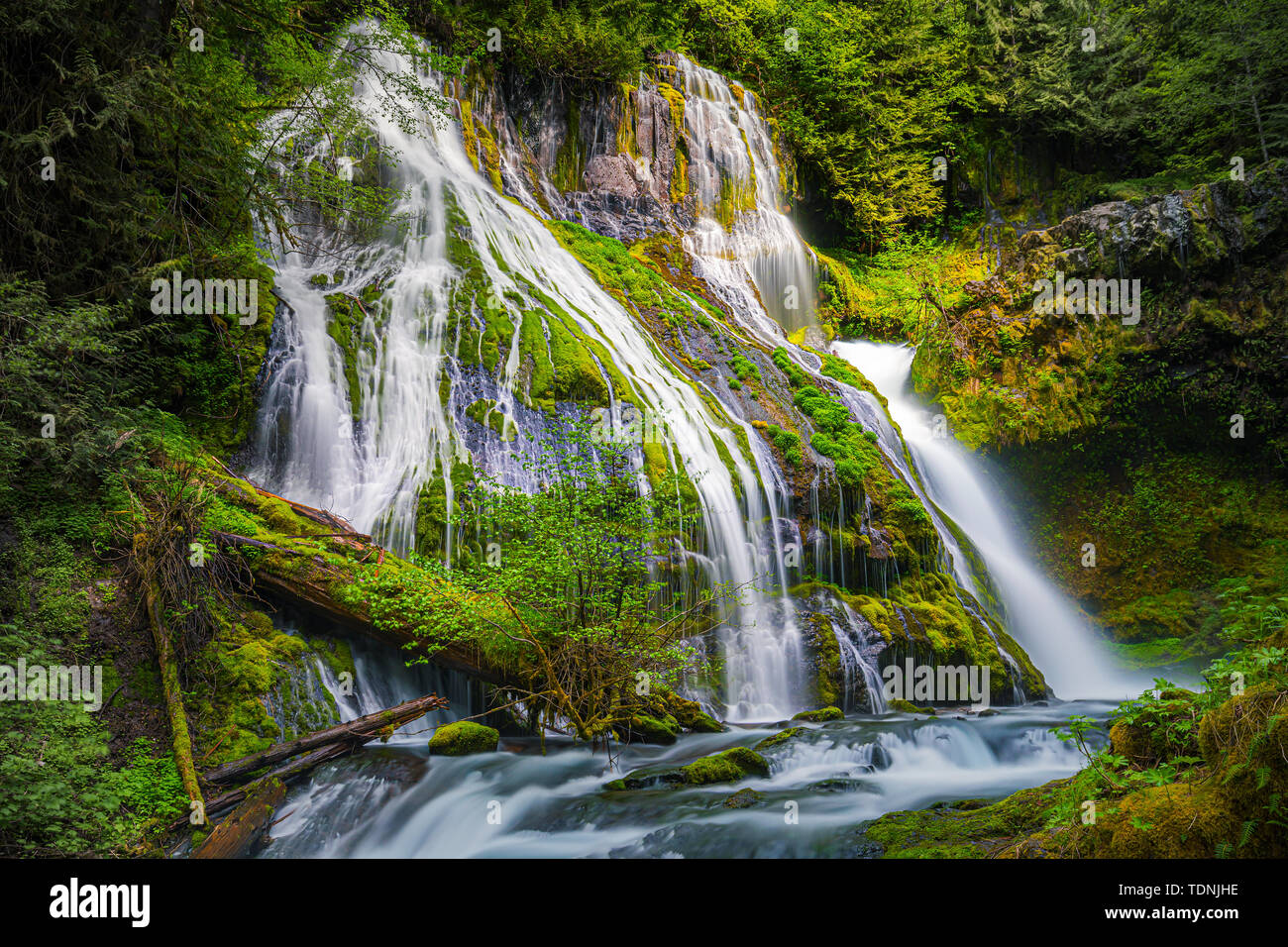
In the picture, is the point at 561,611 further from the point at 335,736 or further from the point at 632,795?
the point at 335,736

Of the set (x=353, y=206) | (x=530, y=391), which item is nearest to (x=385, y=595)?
(x=530, y=391)

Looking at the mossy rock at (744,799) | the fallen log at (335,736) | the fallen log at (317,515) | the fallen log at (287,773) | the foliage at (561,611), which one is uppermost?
the fallen log at (317,515)

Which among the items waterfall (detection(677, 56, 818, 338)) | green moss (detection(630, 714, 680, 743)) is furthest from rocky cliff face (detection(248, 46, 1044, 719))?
waterfall (detection(677, 56, 818, 338))

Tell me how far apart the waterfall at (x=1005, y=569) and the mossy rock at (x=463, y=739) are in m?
8.03

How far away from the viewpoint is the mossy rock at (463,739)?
637 cm

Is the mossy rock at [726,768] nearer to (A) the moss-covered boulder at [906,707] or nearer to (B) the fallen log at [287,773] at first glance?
(B) the fallen log at [287,773]

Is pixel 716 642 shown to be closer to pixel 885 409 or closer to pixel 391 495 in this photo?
pixel 391 495

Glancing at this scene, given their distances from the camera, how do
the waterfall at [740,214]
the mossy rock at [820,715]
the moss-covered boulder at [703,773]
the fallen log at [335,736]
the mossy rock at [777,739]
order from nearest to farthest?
the fallen log at [335,736], the moss-covered boulder at [703,773], the mossy rock at [777,739], the mossy rock at [820,715], the waterfall at [740,214]

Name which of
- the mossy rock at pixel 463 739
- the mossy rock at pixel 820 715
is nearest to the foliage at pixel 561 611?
the mossy rock at pixel 463 739

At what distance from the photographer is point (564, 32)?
52.6 feet

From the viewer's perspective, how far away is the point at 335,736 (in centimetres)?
603

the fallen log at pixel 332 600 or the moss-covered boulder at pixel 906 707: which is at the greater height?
the fallen log at pixel 332 600
